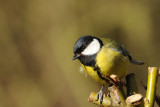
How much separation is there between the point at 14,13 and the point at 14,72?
19.7 inches

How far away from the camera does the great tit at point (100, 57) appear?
1.40m

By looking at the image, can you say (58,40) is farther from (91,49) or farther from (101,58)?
(101,58)

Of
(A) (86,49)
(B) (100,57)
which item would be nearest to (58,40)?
(A) (86,49)

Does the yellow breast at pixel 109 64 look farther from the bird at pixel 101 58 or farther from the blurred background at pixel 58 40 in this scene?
the blurred background at pixel 58 40

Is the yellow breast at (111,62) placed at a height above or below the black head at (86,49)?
below

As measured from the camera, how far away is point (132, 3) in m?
2.42

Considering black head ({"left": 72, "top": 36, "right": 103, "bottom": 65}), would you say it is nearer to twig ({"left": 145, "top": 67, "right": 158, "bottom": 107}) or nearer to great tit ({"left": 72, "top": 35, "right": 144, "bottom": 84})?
great tit ({"left": 72, "top": 35, "right": 144, "bottom": 84})

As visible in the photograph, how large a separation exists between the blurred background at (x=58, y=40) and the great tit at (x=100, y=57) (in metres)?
0.79

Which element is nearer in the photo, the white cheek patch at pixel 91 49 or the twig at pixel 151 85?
the twig at pixel 151 85

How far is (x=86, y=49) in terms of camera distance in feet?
5.07

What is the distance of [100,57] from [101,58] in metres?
0.01

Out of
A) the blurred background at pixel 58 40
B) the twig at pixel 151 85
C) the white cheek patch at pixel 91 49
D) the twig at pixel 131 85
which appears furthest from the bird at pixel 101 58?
the blurred background at pixel 58 40

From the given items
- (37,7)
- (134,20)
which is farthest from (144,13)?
(37,7)

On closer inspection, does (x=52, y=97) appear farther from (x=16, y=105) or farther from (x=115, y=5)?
(x=115, y=5)
